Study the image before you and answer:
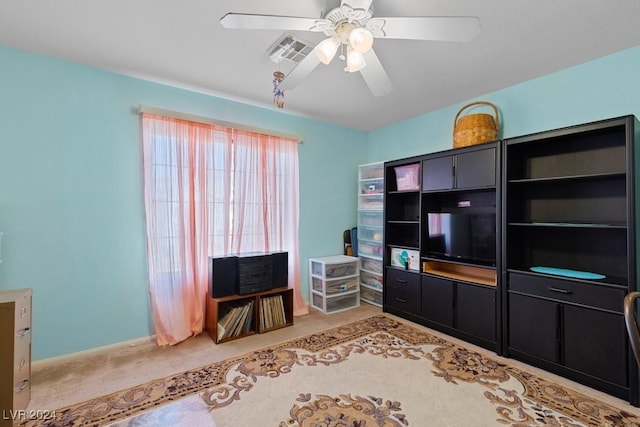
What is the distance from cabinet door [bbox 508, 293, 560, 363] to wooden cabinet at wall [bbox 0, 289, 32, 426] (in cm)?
339

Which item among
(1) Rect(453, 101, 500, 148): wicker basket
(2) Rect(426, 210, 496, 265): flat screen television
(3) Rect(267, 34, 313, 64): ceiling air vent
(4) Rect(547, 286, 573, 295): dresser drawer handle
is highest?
(3) Rect(267, 34, 313, 64): ceiling air vent

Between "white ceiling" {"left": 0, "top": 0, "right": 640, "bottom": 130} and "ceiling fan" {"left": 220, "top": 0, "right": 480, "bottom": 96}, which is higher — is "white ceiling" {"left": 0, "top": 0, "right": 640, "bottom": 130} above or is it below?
above

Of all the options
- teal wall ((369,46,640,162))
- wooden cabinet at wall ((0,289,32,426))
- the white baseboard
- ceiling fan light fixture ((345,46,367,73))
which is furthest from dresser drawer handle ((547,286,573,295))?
wooden cabinet at wall ((0,289,32,426))

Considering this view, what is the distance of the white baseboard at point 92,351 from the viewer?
231 centimetres

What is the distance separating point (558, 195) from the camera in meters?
2.54

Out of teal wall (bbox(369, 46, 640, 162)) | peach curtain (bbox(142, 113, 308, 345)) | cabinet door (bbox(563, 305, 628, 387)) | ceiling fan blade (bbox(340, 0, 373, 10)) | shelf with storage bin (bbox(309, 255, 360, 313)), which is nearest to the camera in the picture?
ceiling fan blade (bbox(340, 0, 373, 10))

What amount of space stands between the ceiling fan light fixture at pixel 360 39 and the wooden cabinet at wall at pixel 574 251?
5.76 feet

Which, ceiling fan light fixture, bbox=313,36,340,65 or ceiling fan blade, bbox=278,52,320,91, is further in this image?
ceiling fan blade, bbox=278,52,320,91

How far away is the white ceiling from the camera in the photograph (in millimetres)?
1772

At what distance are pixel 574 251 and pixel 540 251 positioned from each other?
0.24m

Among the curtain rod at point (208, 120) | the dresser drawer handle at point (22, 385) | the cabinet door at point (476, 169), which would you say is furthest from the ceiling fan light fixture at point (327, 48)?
the dresser drawer handle at point (22, 385)

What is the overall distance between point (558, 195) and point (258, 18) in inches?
107

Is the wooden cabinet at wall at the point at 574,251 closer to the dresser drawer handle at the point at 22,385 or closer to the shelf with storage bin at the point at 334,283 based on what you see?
the shelf with storage bin at the point at 334,283

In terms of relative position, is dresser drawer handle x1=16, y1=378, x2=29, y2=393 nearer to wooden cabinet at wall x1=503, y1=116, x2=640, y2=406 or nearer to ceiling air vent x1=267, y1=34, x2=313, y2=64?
ceiling air vent x1=267, y1=34, x2=313, y2=64
